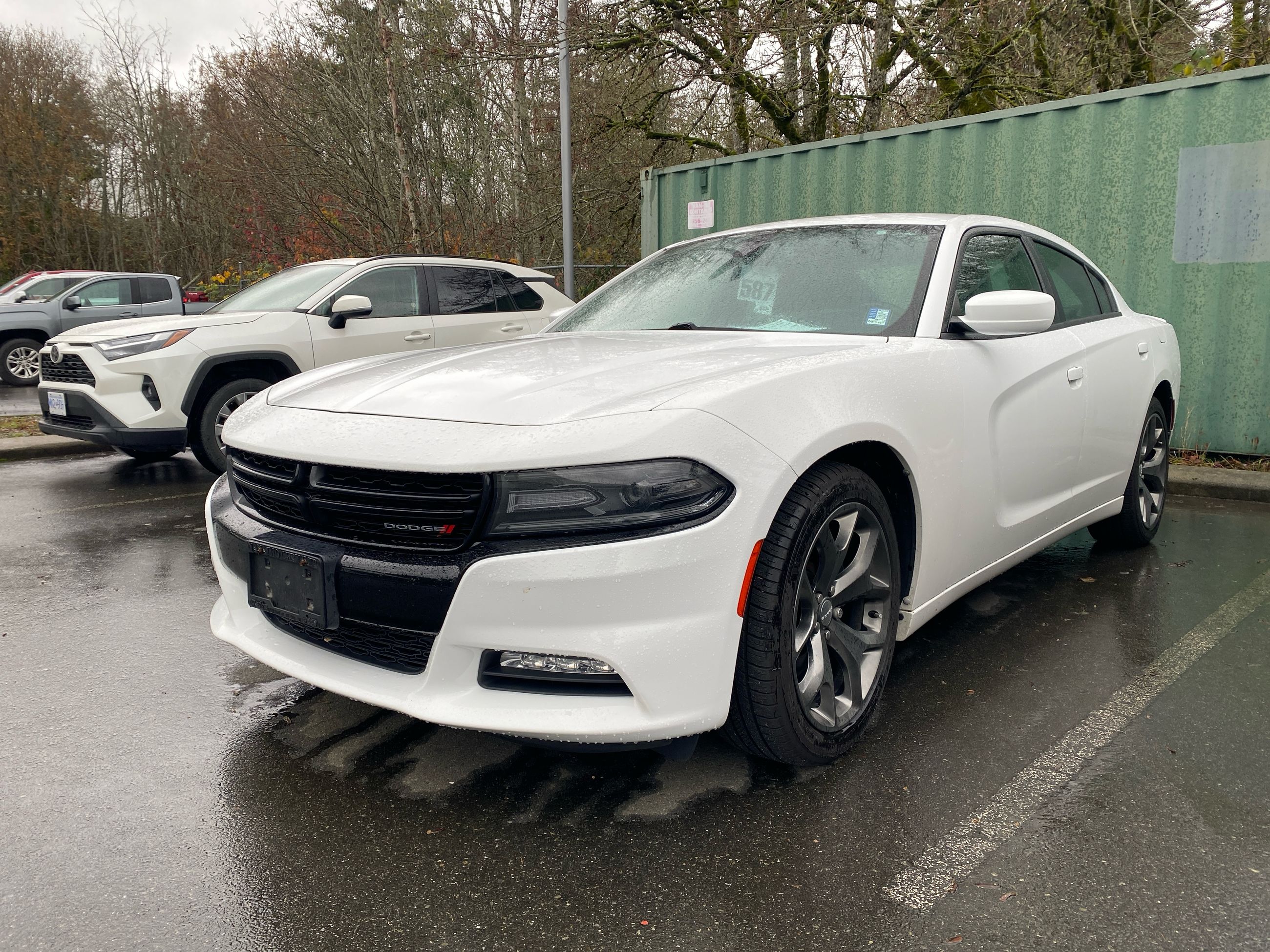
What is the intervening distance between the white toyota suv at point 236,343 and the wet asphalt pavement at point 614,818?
3486mm

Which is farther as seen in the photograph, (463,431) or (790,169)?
(790,169)

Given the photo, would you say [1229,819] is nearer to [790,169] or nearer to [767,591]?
[767,591]

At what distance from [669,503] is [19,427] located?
9330 mm

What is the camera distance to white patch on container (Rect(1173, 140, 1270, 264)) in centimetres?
632

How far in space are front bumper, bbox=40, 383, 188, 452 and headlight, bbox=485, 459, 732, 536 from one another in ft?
18.4

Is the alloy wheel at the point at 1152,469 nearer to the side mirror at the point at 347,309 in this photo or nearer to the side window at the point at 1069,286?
the side window at the point at 1069,286

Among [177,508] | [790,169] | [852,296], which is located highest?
[790,169]

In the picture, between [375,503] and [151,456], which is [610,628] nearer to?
[375,503]

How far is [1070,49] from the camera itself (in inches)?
401

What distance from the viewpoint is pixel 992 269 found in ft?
11.7

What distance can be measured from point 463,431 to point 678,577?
60cm

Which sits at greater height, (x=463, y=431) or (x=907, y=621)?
(x=463, y=431)

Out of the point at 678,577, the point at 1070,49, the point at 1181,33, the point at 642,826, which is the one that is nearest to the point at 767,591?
the point at 678,577

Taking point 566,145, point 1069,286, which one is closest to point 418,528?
point 1069,286
